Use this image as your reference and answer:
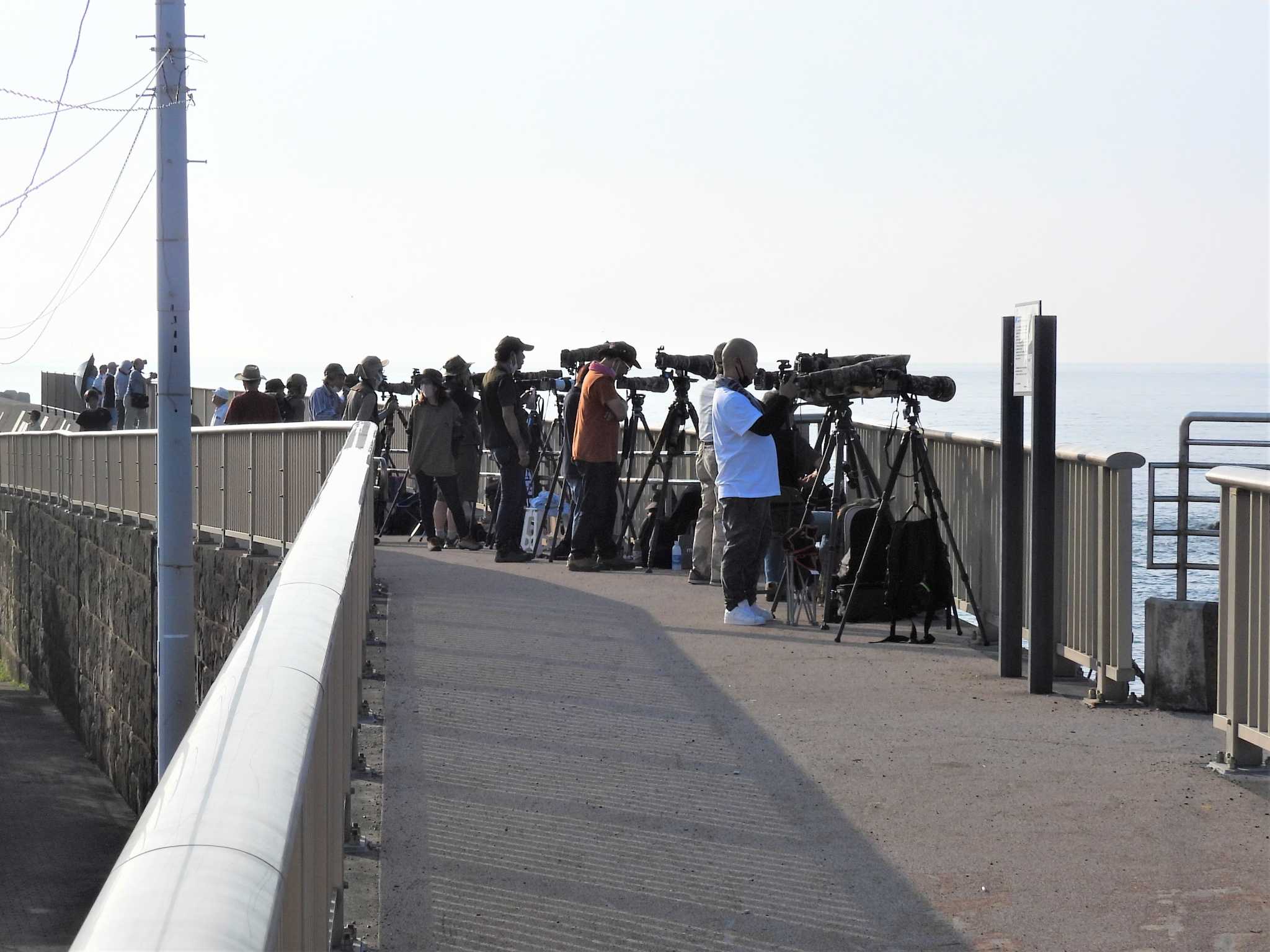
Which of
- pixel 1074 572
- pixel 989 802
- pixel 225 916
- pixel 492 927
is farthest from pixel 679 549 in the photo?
pixel 225 916

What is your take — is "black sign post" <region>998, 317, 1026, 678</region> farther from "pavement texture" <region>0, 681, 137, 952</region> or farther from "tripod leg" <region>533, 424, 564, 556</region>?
"pavement texture" <region>0, 681, 137, 952</region>

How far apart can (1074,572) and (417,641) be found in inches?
139

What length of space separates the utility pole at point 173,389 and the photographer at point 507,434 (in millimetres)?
2757

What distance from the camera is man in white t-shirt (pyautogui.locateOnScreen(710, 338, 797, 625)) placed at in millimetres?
10391

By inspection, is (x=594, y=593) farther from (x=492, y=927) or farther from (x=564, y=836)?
(x=492, y=927)

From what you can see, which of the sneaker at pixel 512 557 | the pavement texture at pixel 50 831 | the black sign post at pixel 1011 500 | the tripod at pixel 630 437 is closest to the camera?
the black sign post at pixel 1011 500

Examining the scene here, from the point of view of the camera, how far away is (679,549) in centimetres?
1460

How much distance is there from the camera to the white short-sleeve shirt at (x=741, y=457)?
34.2 feet

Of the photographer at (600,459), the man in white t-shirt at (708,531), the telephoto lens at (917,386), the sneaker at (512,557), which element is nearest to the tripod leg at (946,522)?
the telephoto lens at (917,386)

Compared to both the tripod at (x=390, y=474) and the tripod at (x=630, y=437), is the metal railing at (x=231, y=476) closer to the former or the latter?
the tripod at (x=390, y=474)

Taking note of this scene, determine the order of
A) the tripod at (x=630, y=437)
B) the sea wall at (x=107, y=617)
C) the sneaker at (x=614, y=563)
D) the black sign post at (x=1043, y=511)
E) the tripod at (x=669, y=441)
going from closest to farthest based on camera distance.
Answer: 1. the black sign post at (x=1043, y=511)
2. the sneaker at (x=614, y=563)
3. the tripod at (x=669, y=441)
4. the tripod at (x=630, y=437)
5. the sea wall at (x=107, y=617)

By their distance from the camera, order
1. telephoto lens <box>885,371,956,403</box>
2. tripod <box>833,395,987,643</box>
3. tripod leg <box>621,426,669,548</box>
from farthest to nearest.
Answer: tripod leg <box>621,426,669,548</box> < telephoto lens <box>885,371,956,403</box> < tripod <box>833,395,987,643</box>

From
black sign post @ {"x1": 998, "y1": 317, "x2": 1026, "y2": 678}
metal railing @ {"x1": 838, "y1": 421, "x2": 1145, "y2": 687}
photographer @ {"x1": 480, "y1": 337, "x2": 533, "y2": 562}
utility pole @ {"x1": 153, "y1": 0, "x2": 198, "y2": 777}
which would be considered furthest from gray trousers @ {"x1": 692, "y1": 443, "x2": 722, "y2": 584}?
black sign post @ {"x1": 998, "y1": 317, "x2": 1026, "y2": 678}

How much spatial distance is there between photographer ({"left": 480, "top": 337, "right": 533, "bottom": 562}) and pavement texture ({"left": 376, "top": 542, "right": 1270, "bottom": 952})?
17.6 feet
